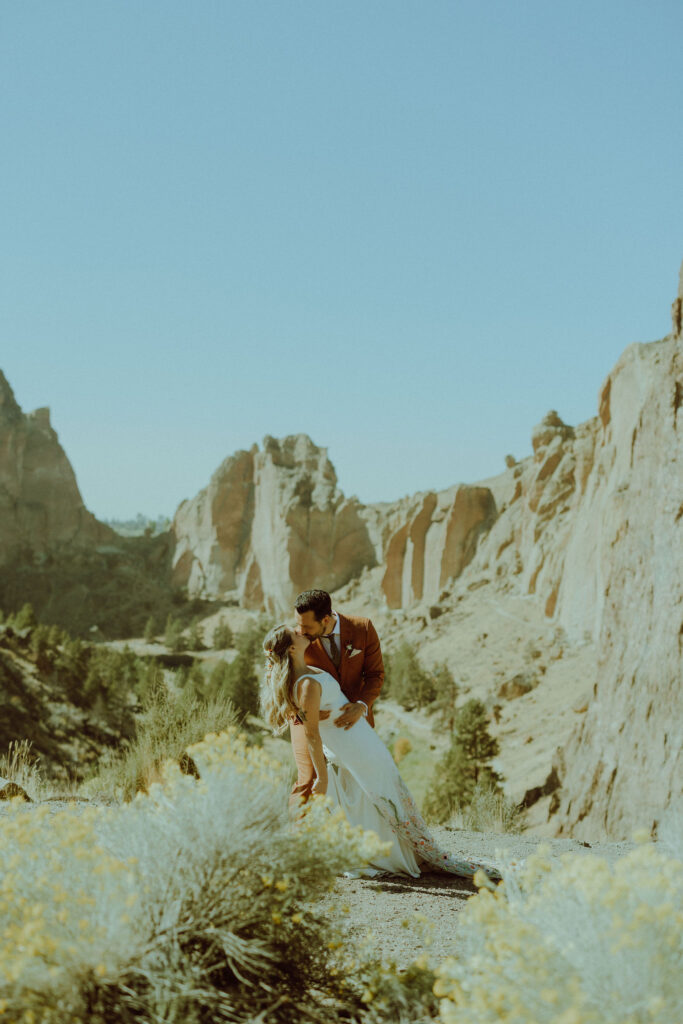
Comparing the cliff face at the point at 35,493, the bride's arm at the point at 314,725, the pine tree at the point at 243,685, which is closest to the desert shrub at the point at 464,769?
the pine tree at the point at 243,685

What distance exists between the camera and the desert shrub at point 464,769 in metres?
17.2

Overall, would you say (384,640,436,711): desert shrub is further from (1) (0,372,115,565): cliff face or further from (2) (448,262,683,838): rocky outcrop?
(1) (0,372,115,565): cliff face

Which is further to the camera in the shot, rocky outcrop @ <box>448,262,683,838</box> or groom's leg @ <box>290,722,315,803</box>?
rocky outcrop @ <box>448,262,683,838</box>

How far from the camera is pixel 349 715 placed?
449 centimetres

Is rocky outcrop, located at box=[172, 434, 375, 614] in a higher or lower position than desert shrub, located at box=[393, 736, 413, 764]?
higher

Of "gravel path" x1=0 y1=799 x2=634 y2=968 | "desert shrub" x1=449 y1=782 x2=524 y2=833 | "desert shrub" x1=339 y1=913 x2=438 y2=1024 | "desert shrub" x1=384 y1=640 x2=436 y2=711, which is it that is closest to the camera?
"desert shrub" x1=339 y1=913 x2=438 y2=1024

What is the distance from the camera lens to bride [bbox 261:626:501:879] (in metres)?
4.36

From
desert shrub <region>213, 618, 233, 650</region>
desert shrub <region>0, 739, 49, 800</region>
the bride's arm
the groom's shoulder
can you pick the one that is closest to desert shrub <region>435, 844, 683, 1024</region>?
the bride's arm

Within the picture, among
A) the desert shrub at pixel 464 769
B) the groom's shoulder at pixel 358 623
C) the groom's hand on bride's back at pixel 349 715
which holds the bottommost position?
the desert shrub at pixel 464 769

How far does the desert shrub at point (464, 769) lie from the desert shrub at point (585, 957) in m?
13.5

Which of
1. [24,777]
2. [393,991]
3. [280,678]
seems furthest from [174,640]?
[393,991]

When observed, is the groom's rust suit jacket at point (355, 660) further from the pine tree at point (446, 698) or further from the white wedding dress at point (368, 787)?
the pine tree at point (446, 698)

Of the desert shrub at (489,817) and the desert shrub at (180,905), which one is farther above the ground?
the desert shrub at (180,905)

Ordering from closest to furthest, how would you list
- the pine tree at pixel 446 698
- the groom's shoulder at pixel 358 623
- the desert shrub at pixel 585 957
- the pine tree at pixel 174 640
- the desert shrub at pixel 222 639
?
the desert shrub at pixel 585 957 → the groom's shoulder at pixel 358 623 → the pine tree at pixel 446 698 → the pine tree at pixel 174 640 → the desert shrub at pixel 222 639
